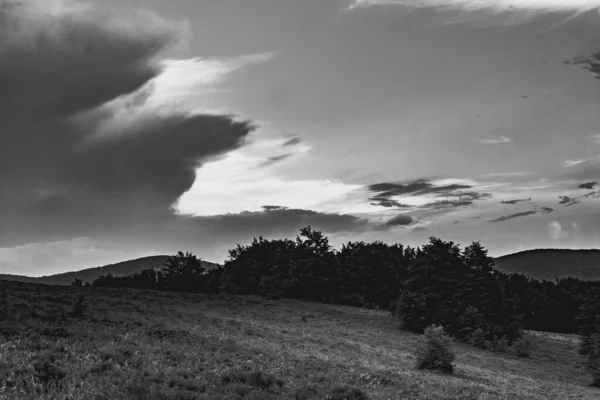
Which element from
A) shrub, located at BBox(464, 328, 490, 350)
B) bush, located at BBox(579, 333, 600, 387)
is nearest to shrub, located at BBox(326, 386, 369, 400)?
bush, located at BBox(579, 333, 600, 387)

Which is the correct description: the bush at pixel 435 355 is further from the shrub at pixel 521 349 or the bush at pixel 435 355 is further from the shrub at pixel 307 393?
the shrub at pixel 521 349

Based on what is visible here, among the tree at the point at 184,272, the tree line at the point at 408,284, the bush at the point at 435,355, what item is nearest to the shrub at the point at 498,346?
the tree line at the point at 408,284

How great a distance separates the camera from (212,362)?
15.7m

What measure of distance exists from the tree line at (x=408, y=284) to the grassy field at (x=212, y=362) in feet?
22.0

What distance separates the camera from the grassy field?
11422 mm

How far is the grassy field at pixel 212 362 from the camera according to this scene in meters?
11.4

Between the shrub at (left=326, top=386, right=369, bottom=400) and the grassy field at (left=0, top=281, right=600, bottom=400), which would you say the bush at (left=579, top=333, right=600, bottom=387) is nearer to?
the grassy field at (left=0, top=281, right=600, bottom=400)

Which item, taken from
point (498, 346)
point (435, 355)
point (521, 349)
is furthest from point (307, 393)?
point (521, 349)

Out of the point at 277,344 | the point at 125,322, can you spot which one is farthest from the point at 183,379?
the point at 277,344

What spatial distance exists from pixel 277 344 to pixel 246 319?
1276 centimetres

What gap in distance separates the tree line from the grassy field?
6.70m

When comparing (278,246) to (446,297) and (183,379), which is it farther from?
(183,379)

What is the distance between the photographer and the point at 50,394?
9.66 meters

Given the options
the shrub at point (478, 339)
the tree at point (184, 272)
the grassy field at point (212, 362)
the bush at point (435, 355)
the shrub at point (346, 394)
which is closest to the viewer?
the grassy field at point (212, 362)
